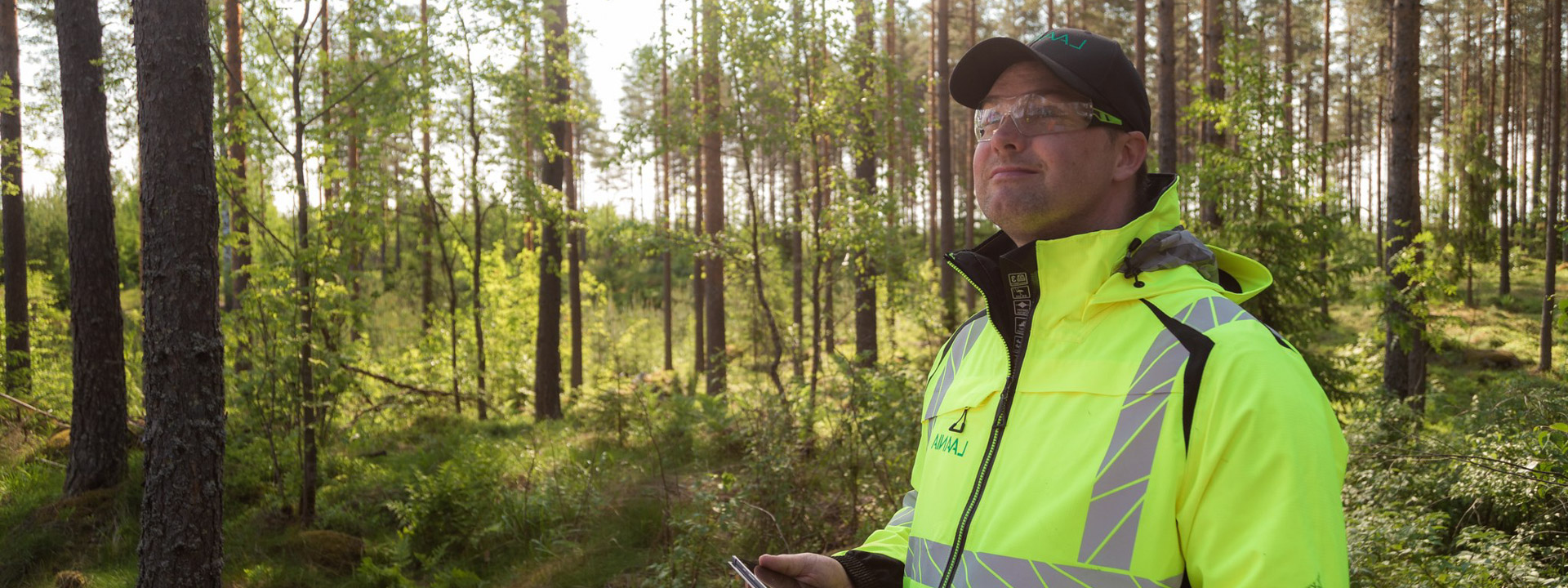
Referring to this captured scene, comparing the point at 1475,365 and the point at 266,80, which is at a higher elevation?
the point at 266,80

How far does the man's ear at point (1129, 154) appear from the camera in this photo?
6.10 feet

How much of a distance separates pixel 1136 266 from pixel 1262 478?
0.49 metres

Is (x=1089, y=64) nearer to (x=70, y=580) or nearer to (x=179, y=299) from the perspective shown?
(x=179, y=299)

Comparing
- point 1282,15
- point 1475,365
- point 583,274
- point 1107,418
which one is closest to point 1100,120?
point 1107,418

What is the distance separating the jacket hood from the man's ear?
0.31ft

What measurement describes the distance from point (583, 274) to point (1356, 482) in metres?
15.2

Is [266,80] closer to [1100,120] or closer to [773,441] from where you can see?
[773,441]

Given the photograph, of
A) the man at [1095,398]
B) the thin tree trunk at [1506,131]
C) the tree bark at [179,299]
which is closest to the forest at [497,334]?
the tree bark at [179,299]

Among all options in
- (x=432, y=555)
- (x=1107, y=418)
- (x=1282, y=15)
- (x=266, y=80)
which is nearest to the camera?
(x=1107, y=418)

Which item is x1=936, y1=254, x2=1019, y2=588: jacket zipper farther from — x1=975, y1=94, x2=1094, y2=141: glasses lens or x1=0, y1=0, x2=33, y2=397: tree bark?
x1=0, y1=0, x2=33, y2=397: tree bark

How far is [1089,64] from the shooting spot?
1824mm

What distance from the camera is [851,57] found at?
9.99 meters

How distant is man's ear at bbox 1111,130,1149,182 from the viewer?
186cm

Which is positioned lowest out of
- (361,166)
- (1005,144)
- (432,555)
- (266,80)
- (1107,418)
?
(432,555)
